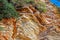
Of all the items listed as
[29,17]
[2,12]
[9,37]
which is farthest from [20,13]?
[9,37]

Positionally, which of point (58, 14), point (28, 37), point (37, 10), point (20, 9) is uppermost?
point (58, 14)

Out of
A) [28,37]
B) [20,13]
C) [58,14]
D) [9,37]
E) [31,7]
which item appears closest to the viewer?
[9,37]

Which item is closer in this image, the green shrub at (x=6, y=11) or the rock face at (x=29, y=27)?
the rock face at (x=29, y=27)

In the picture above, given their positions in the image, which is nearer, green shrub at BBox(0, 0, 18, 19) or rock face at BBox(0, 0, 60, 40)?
rock face at BBox(0, 0, 60, 40)

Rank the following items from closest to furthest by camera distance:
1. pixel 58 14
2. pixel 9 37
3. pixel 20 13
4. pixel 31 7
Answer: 1. pixel 9 37
2. pixel 20 13
3. pixel 31 7
4. pixel 58 14

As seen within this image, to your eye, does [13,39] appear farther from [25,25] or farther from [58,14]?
[58,14]

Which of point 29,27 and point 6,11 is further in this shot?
point 29,27

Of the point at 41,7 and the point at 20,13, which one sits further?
the point at 41,7

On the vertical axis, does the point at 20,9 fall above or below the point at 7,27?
above

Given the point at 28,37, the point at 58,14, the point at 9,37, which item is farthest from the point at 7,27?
the point at 58,14

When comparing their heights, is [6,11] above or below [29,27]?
below
